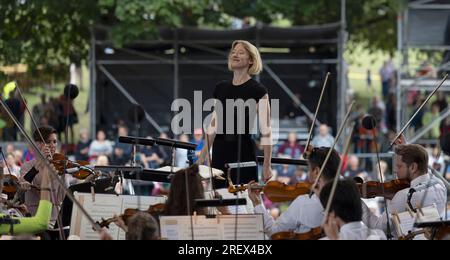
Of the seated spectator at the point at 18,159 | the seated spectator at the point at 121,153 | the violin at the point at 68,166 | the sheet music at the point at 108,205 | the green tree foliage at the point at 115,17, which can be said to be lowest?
the sheet music at the point at 108,205

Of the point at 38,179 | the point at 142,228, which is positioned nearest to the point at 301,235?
the point at 142,228

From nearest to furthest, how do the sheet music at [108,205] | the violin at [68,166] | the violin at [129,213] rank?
the violin at [129,213]
the sheet music at [108,205]
the violin at [68,166]

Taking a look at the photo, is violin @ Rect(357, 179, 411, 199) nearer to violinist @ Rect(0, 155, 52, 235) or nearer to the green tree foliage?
violinist @ Rect(0, 155, 52, 235)

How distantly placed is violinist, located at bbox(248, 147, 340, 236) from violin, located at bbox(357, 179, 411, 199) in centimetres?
120

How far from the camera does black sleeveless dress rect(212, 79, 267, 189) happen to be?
10.5 m

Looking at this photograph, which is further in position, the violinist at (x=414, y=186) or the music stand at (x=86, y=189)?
the music stand at (x=86, y=189)

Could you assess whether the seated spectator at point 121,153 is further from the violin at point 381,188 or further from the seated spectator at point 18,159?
the violin at point 381,188

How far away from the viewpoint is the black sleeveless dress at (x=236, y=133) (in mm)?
10539

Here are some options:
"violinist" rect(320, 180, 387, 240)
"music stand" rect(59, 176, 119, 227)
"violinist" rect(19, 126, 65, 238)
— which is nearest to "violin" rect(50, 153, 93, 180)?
"violinist" rect(19, 126, 65, 238)

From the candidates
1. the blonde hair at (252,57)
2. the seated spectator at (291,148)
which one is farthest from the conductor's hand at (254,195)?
the seated spectator at (291,148)

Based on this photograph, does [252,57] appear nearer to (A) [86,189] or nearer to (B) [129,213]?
(A) [86,189]

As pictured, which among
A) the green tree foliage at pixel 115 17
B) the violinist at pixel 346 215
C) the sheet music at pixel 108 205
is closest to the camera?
the violinist at pixel 346 215

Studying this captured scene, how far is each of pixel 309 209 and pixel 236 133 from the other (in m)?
2.08

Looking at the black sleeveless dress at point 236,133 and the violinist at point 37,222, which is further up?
the black sleeveless dress at point 236,133
